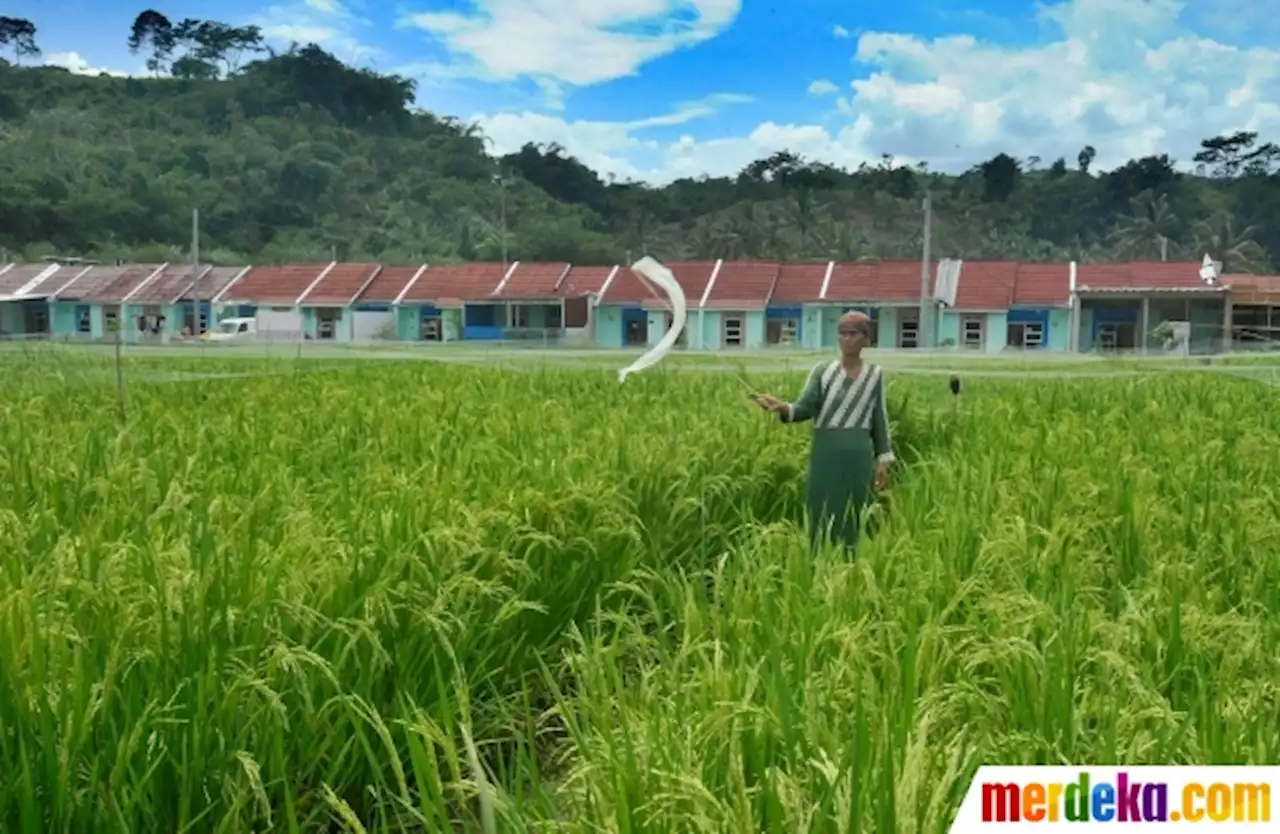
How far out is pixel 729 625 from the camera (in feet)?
8.23

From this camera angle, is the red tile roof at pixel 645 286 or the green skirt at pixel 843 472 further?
the red tile roof at pixel 645 286

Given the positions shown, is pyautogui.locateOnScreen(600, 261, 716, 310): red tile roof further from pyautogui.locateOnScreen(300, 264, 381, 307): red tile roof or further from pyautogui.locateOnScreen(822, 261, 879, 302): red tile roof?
pyautogui.locateOnScreen(300, 264, 381, 307): red tile roof

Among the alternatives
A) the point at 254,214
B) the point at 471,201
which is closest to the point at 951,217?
the point at 471,201

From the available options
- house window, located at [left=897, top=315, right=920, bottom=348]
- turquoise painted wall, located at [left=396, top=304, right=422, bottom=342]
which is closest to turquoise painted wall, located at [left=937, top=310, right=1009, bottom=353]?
house window, located at [left=897, top=315, right=920, bottom=348]

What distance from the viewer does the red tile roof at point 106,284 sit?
92.7ft

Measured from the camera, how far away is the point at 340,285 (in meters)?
27.9

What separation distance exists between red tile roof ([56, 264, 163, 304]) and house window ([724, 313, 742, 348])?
47.8ft

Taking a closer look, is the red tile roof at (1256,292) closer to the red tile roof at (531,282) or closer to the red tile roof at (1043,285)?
the red tile roof at (1043,285)

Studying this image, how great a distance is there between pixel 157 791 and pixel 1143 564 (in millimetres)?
2413

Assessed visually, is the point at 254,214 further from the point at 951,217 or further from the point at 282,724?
the point at 282,724

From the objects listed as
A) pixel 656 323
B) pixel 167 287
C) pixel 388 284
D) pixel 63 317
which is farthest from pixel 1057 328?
pixel 63 317

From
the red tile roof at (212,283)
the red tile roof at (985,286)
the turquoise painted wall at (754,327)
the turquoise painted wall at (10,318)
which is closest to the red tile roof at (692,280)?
the turquoise painted wall at (754,327)

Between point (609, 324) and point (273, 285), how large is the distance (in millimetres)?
9045

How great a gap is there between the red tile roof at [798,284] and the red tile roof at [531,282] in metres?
5.09
